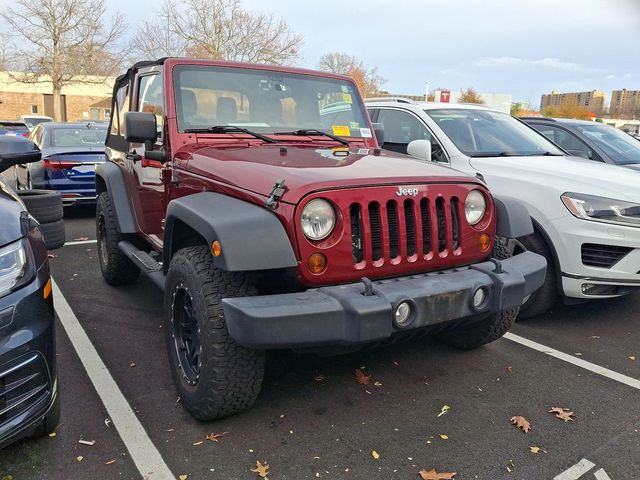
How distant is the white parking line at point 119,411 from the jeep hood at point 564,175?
11.3ft

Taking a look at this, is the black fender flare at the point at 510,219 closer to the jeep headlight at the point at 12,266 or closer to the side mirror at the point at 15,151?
the jeep headlight at the point at 12,266

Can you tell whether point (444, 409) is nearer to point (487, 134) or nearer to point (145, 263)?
point (145, 263)

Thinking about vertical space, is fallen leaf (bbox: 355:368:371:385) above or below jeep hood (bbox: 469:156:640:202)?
below

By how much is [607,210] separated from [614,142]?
13.3ft

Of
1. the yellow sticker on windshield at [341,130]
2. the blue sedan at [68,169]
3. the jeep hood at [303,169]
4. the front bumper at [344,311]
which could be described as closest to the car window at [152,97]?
the jeep hood at [303,169]

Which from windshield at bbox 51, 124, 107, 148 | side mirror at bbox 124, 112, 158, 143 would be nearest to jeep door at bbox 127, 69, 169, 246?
side mirror at bbox 124, 112, 158, 143

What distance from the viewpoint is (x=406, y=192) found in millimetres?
2738

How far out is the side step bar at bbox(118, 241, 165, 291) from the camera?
11.7ft

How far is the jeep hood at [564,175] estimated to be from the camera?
4166 mm

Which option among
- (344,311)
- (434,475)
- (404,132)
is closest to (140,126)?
(344,311)

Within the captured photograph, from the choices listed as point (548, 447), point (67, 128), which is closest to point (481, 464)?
point (548, 447)

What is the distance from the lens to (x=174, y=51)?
27.1 meters

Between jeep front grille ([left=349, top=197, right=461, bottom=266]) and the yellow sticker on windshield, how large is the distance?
1382 millimetres

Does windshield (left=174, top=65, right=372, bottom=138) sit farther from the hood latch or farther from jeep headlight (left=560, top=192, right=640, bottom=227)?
jeep headlight (left=560, top=192, right=640, bottom=227)
